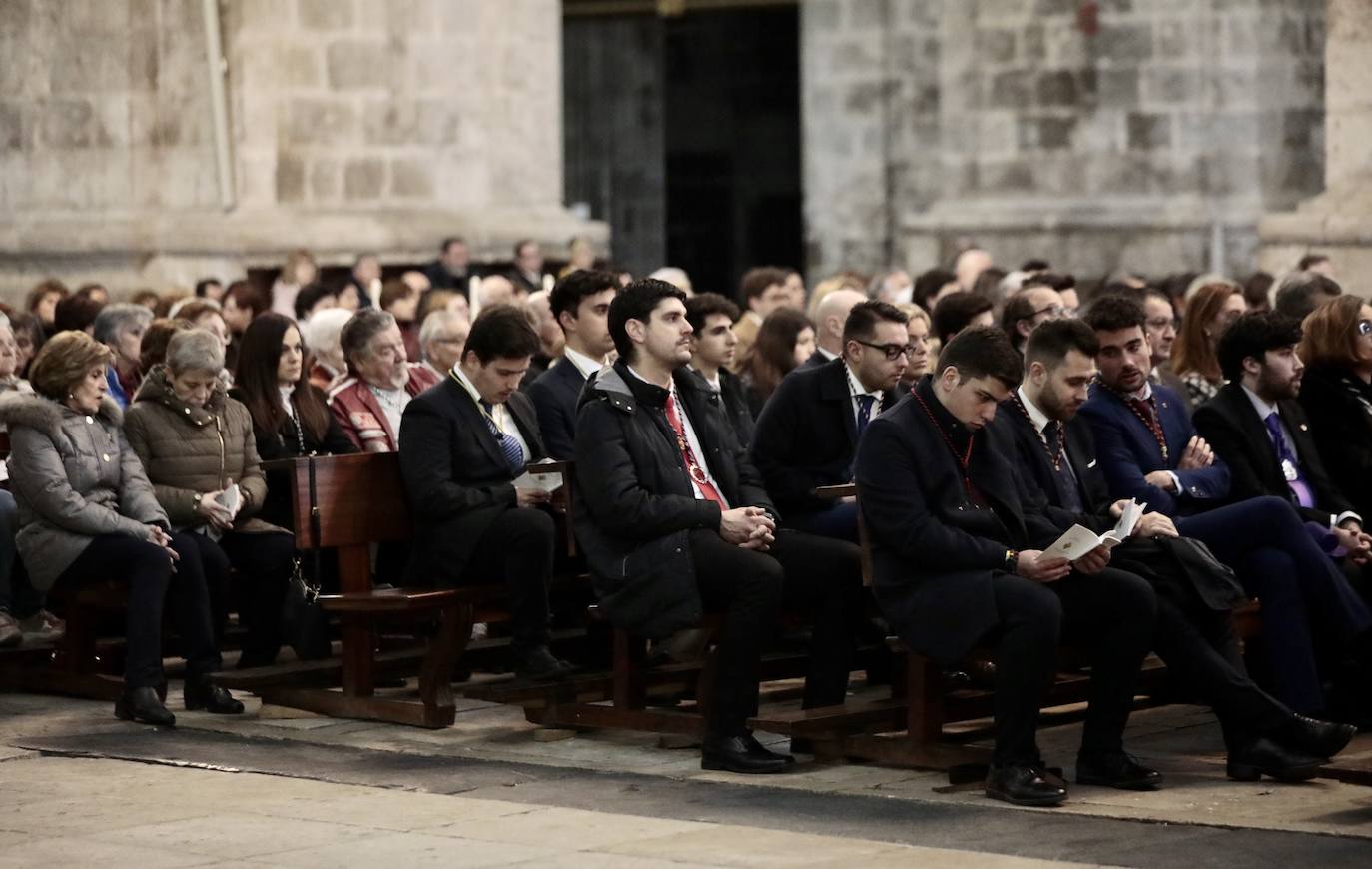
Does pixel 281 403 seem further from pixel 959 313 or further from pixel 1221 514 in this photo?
pixel 1221 514

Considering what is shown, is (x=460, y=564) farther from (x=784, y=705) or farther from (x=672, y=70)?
(x=672, y=70)

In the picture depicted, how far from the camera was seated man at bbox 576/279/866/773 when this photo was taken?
30.2ft

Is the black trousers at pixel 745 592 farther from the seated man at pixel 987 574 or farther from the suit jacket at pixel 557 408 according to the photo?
the suit jacket at pixel 557 408

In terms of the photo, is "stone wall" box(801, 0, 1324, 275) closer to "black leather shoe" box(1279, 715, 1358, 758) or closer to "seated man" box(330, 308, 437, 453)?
"seated man" box(330, 308, 437, 453)

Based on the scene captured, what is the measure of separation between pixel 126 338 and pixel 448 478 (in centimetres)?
291

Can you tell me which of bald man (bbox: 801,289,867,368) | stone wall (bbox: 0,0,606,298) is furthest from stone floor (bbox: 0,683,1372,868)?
stone wall (bbox: 0,0,606,298)

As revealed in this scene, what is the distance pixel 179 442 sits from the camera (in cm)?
1064

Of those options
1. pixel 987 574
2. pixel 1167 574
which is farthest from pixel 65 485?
pixel 1167 574

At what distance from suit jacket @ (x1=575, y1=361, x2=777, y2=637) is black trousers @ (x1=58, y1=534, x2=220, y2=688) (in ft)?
5.27

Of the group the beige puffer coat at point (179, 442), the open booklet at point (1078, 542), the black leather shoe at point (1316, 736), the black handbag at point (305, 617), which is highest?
the beige puffer coat at point (179, 442)

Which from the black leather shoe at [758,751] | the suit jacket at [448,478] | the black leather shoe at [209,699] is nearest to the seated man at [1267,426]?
the black leather shoe at [758,751]

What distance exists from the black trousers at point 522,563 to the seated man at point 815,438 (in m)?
0.82

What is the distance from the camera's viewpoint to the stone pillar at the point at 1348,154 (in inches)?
663

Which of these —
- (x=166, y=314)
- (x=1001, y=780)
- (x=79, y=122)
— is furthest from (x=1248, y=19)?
(x=1001, y=780)
